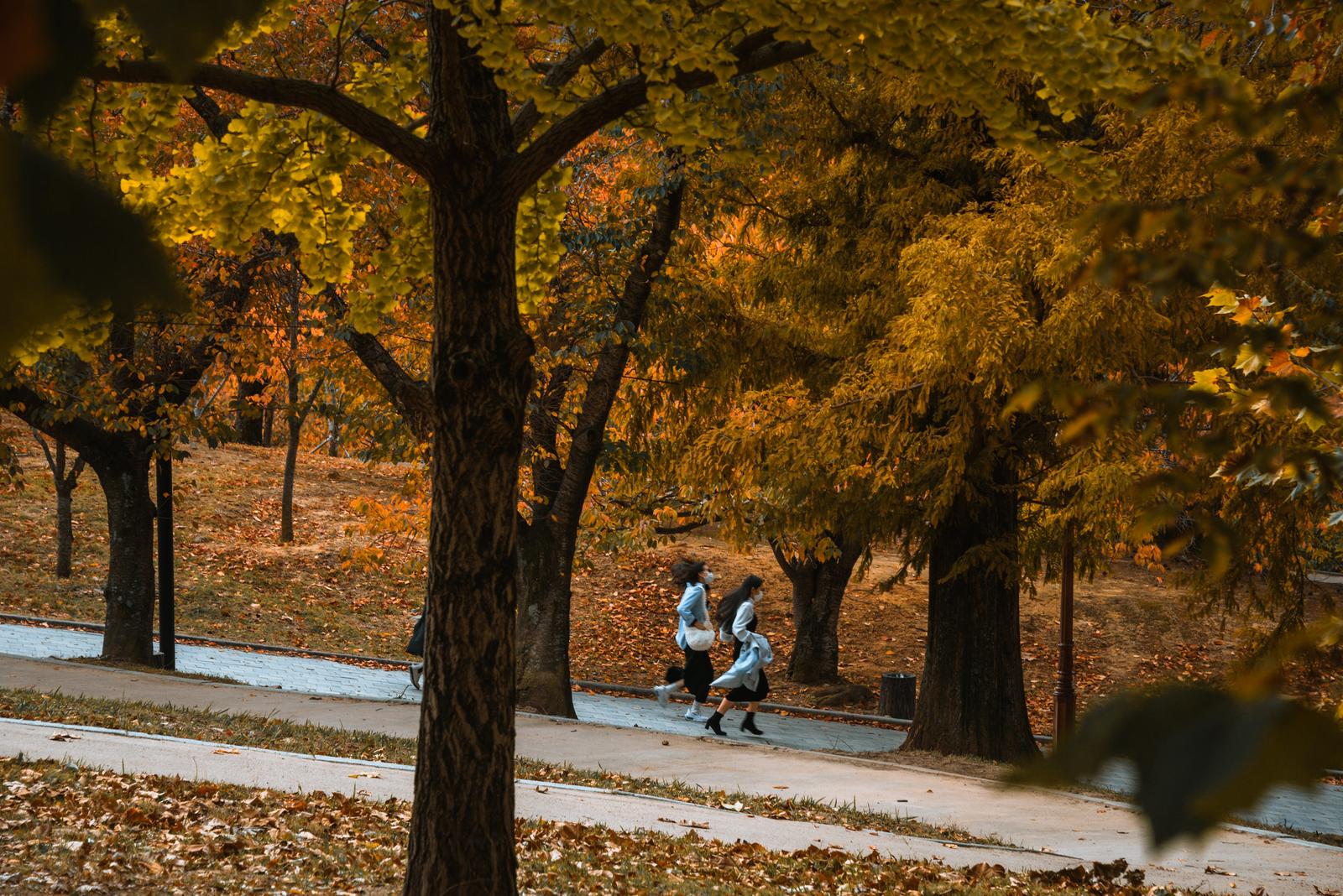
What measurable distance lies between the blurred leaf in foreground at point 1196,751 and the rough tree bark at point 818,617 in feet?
72.2

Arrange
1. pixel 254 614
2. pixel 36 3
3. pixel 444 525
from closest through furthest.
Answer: pixel 36 3, pixel 444 525, pixel 254 614

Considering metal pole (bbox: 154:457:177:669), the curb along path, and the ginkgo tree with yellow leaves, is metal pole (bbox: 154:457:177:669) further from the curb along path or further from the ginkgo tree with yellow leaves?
the ginkgo tree with yellow leaves

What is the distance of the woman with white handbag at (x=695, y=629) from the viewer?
1602 cm

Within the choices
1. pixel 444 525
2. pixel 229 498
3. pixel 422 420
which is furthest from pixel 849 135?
pixel 229 498

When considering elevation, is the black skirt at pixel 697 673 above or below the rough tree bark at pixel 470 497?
below

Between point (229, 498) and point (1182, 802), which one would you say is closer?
point (1182, 802)

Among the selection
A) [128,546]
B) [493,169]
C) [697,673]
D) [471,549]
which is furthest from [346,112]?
[128,546]

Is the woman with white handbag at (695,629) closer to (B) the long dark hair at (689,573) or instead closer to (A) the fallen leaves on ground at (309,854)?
(B) the long dark hair at (689,573)

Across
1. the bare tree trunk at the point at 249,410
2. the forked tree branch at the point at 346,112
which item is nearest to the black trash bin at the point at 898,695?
the bare tree trunk at the point at 249,410

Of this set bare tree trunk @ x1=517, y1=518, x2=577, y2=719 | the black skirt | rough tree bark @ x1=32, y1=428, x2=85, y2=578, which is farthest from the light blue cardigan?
rough tree bark @ x1=32, y1=428, x2=85, y2=578

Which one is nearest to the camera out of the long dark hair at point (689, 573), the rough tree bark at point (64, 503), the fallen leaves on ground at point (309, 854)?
the fallen leaves on ground at point (309, 854)

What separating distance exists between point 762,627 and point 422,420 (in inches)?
521

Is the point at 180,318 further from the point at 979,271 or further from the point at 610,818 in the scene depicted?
the point at 979,271

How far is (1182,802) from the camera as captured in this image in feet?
1.77
